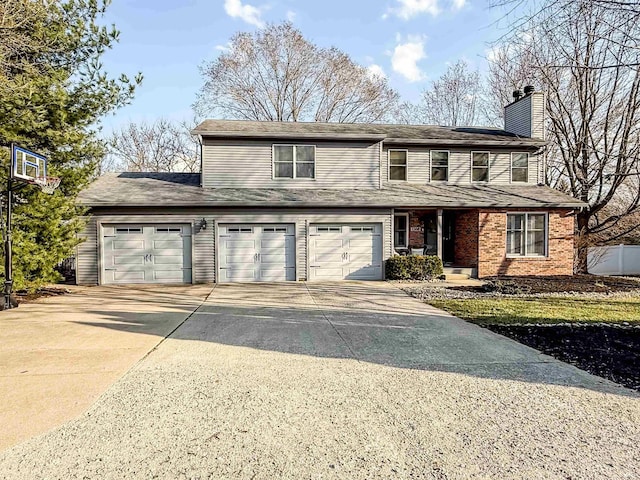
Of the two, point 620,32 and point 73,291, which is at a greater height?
point 620,32

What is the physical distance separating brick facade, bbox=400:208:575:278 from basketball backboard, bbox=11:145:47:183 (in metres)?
13.1

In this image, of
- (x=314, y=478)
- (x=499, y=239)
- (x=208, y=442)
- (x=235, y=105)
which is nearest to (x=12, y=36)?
(x=208, y=442)

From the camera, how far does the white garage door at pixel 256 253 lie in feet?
42.5

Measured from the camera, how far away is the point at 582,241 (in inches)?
611

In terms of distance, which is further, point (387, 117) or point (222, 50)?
point (387, 117)

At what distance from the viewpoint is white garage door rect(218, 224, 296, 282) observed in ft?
42.5

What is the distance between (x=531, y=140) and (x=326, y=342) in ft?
45.7

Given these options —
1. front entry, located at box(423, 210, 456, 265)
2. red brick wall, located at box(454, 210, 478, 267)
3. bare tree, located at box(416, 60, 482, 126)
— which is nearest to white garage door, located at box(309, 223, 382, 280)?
front entry, located at box(423, 210, 456, 265)

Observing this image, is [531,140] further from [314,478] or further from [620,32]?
[314,478]

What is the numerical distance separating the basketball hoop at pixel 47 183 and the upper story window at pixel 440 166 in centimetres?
1235

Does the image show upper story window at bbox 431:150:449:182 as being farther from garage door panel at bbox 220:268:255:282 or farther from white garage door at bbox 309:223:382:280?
garage door panel at bbox 220:268:255:282

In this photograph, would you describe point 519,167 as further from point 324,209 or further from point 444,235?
point 324,209

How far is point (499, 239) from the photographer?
14.1 m

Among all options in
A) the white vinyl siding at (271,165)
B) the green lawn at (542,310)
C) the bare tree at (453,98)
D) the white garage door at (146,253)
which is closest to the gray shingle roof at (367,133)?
the white vinyl siding at (271,165)
